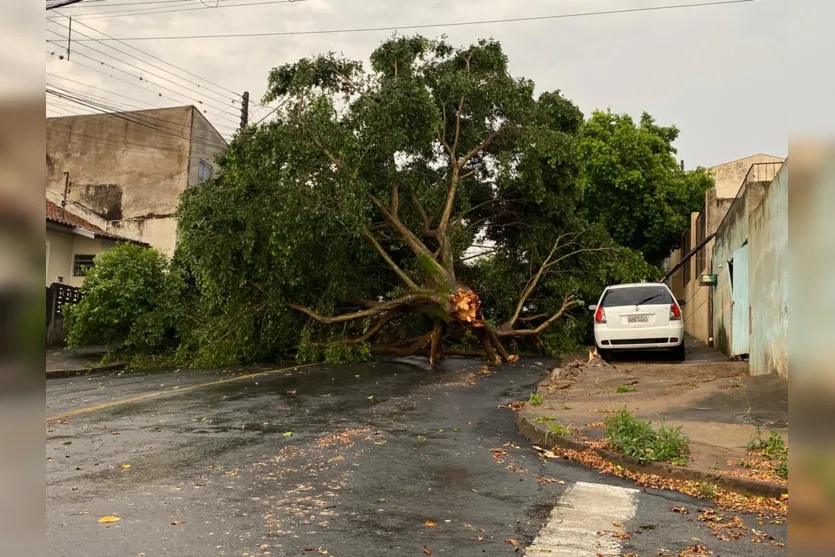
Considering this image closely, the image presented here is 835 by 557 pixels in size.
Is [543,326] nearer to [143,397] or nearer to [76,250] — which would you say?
[143,397]

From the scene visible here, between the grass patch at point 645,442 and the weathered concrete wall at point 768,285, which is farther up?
the weathered concrete wall at point 768,285

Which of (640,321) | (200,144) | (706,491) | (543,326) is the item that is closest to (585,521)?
(706,491)

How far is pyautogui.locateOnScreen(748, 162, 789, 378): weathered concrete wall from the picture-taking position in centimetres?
858

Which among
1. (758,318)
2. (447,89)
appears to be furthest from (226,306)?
(758,318)

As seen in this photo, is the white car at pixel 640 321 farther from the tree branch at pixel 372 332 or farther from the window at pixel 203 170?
the window at pixel 203 170

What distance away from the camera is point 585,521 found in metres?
4.54

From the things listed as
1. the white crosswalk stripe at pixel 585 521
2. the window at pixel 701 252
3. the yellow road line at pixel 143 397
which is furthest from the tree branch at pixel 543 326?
the white crosswalk stripe at pixel 585 521

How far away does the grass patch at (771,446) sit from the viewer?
19.4 ft

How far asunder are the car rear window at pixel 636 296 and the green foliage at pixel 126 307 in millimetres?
11339

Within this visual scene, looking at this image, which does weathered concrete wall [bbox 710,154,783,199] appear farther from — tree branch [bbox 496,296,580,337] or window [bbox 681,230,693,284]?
tree branch [bbox 496,296,580,337]

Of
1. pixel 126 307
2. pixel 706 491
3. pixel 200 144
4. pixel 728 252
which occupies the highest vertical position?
pixel 200 144

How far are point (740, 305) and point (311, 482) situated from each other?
10.6 metres

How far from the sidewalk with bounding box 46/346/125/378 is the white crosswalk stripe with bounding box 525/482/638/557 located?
14306 millimetres

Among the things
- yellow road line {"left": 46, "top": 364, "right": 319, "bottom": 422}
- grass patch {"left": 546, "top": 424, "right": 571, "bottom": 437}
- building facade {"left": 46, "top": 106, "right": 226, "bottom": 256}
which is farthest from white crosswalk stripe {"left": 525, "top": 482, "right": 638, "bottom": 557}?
building facade {"left": 46, "top": 106, "right": 226, "bottom": 256}
